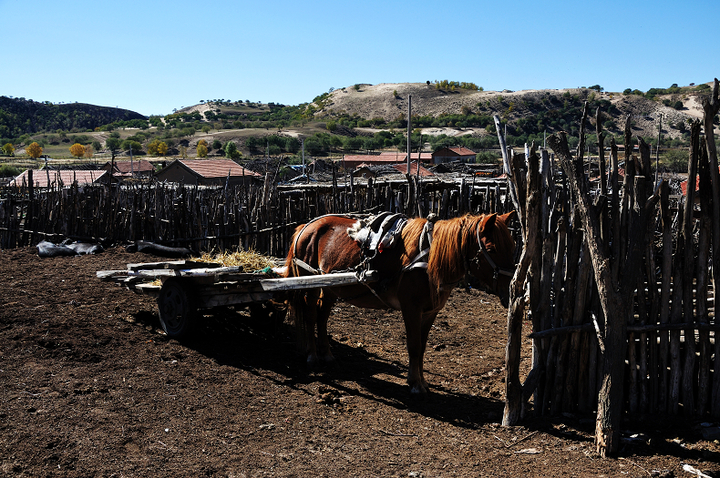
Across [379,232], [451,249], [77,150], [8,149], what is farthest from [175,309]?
[8,149]

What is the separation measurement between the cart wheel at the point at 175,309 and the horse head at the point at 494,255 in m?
3.16

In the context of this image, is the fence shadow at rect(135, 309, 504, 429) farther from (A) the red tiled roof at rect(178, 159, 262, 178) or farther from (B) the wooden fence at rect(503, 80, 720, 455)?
(A) the red tiled roof at rect(178, 159, 262, 178)

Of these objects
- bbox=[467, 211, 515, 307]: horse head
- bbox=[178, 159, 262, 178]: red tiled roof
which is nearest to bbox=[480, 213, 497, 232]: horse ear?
bbox=[467, 211, 515, 307]: horse head

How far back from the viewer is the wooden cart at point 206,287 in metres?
5.47

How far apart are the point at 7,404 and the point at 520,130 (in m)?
75.4

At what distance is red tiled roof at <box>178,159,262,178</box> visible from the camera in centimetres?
3334

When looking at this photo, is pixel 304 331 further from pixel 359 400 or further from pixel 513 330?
pixel 513 330

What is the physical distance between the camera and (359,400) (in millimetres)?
5004

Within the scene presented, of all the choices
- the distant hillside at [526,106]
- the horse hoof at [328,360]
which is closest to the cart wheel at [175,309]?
the horse hoof at [328,360]

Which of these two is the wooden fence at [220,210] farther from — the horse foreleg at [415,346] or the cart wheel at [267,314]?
the horse foreleg at [415,346]

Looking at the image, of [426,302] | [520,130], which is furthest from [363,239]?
[520,130]

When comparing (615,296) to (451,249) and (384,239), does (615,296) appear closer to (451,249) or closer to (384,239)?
(451,249)

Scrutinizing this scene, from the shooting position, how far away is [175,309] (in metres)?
6.07

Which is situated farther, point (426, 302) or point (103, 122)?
point (103, 122)
